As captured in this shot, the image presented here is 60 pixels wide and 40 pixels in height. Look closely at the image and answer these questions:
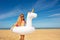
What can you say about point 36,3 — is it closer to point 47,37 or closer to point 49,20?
point 49,20

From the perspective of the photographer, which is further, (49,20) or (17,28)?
(49,20)

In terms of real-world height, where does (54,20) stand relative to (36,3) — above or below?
below

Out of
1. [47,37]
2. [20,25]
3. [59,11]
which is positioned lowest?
[47,37]

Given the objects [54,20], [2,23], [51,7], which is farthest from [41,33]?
[2,23]

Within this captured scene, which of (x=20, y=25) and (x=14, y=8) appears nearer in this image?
(x=20, y=25)

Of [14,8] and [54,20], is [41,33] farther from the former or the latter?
[14,8]

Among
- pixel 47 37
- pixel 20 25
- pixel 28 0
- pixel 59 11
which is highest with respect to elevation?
pixel 28 0

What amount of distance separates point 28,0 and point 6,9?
0.61m

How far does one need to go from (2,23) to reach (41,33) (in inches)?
41.1

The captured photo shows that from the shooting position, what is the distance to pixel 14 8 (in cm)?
385

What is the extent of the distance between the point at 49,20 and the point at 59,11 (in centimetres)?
34

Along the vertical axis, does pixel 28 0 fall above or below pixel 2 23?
above

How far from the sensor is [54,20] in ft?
12.8

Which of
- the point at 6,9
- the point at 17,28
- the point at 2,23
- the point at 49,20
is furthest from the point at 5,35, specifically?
the point at 49,20
